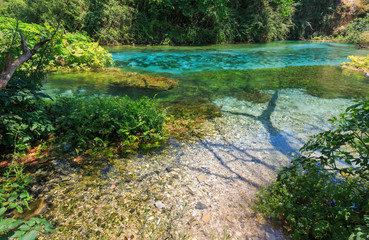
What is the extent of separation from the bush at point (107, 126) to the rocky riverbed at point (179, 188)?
386 mm

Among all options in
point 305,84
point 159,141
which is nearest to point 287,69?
point 305,84

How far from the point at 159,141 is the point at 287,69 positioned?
9.08m

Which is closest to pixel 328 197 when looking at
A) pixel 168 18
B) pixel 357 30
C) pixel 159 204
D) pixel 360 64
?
pixel 159 204

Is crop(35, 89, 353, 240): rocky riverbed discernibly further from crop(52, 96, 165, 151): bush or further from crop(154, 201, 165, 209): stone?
crop(52, 96, 165, 151): bush

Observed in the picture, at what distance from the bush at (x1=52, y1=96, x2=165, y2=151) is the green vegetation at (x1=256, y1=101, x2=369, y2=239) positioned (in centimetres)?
207

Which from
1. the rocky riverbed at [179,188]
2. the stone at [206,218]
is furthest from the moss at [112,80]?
the stone at [206,218]

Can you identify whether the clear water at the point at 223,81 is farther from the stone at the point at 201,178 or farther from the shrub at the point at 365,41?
the shrub at the point at 365,41

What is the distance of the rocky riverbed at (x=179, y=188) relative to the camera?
2021mm

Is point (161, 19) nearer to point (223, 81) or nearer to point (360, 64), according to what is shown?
point (223, 81)

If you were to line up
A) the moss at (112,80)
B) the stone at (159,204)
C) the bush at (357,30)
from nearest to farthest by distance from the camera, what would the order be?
the stone at (159,204), the moss at (112,80), the bush at (357,30)

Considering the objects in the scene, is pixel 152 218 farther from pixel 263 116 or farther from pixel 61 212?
pixel 263 116

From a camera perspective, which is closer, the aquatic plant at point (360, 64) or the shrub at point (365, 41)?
the aquatic plant at point (360, 64)

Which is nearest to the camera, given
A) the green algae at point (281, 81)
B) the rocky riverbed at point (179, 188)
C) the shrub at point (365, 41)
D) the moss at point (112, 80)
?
the rocky riverbed at point (179, 188)

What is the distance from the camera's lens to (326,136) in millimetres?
2102
